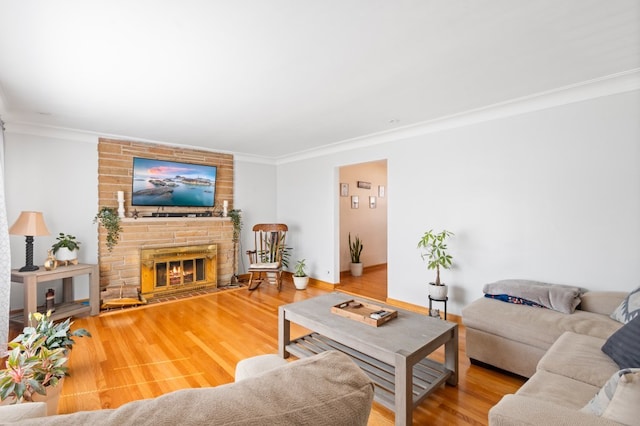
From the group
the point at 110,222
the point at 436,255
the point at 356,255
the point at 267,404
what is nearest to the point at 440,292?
the point at 436,255

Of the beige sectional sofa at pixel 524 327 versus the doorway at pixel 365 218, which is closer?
the beige sectional sofa at pixel 524 327

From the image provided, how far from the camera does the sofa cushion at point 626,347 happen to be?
1515 millimetres

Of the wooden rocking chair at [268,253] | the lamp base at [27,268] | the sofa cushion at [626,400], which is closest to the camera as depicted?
the sofa cushion at [626,400]

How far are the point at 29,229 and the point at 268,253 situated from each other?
3.17 metres

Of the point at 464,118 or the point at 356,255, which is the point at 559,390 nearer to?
the point at 464,118

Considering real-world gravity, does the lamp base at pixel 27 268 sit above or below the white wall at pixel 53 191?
below

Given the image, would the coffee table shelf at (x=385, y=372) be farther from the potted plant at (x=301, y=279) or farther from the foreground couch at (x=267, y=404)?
the potted plant at (x=301, y=279)

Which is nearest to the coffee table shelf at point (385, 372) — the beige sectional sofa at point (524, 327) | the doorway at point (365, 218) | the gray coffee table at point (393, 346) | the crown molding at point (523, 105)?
the gray coffee table at point (393, 346)

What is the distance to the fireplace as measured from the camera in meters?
4.49

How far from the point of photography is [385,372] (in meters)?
2.23

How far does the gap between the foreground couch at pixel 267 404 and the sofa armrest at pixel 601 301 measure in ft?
8.92

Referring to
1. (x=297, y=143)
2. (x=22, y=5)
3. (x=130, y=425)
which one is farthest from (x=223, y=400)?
(x=297, y=143)

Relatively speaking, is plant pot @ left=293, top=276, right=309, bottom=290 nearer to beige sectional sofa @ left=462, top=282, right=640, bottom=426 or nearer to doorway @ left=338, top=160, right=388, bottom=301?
doorway @ left=338, top=160, right=388, bottom=301

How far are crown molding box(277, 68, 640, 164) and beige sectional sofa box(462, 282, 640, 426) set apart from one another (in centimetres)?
171
